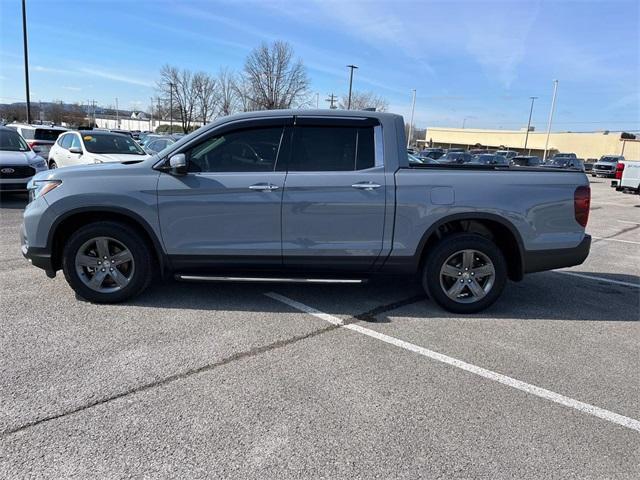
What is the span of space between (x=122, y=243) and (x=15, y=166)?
7.57 metres

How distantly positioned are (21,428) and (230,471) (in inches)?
49.9

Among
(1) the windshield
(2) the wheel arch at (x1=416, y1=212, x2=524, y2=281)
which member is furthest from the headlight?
(1) the windshield

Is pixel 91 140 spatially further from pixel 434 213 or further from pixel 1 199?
pixel 434 213

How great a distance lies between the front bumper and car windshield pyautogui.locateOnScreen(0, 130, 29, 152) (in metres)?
11.4

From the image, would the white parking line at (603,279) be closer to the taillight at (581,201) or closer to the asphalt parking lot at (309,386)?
the asphalt parking lot at (309,386)

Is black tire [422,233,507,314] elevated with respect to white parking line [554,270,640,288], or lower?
elevated

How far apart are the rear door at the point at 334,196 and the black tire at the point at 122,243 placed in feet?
4.57

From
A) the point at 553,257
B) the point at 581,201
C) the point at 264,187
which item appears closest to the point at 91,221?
the point at 264,187

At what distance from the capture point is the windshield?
11.6 metres

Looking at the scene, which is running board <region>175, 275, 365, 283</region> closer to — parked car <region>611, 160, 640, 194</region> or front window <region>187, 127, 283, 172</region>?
front window <region>187, 127, 283, 172</region>

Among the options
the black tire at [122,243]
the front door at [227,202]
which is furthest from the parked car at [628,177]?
the black tire at [122,243]

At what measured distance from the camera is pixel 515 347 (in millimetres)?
3943

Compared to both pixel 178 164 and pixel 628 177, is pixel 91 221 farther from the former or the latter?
pixel 628 177

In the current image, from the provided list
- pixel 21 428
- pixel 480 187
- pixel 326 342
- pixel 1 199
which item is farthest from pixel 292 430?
pixel 1 199
